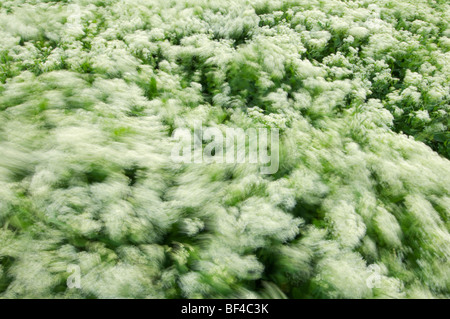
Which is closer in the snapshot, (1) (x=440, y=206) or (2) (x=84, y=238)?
(2) (x=84, y=238)

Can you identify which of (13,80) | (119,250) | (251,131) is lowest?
(119,250)

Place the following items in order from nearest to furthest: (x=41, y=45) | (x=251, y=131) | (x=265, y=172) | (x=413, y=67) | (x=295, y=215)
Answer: (x=295, y=215) → (x=265, y=172) → (x=251, y=131) → (x=41, y=45) → (x=413, y=67)

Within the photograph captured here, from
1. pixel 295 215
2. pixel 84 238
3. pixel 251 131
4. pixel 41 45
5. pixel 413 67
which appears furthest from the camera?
pixel 413 67
